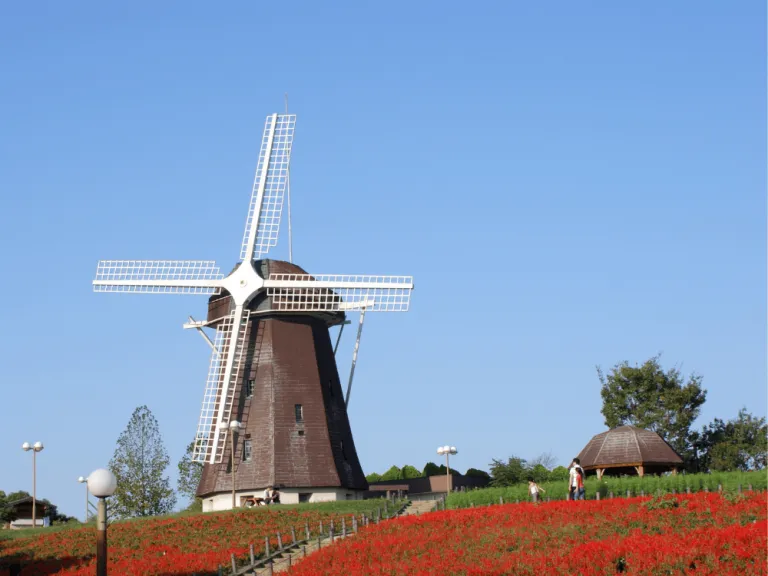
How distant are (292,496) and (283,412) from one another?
3.49 meters

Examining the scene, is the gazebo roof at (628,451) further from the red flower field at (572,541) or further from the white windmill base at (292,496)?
the red flower field at (572,541)

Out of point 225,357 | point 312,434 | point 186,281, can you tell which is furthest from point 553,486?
point 186,281

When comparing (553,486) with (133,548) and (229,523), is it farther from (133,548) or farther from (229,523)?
(133,548)

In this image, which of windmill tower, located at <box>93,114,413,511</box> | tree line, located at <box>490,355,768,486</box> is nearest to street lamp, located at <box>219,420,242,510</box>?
windmill tower, located at <box>93,114,413,511</box>

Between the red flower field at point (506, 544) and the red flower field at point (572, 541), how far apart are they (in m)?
0.03

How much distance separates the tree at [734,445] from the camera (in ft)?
209

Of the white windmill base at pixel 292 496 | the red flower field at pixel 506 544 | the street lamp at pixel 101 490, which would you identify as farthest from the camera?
the white windmill base at pixel 292 496

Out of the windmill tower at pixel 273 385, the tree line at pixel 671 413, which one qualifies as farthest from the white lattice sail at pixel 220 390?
the tree line at pixel 671 413

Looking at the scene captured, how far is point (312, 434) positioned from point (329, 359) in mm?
4078

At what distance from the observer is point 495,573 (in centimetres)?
2247

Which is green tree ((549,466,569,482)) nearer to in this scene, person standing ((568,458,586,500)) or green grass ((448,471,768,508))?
green grass ((448,471,768,508))

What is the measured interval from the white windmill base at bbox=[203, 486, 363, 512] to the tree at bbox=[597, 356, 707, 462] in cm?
2109

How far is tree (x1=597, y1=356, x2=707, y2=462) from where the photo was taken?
6369 centimetres

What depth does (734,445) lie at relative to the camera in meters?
64.1
